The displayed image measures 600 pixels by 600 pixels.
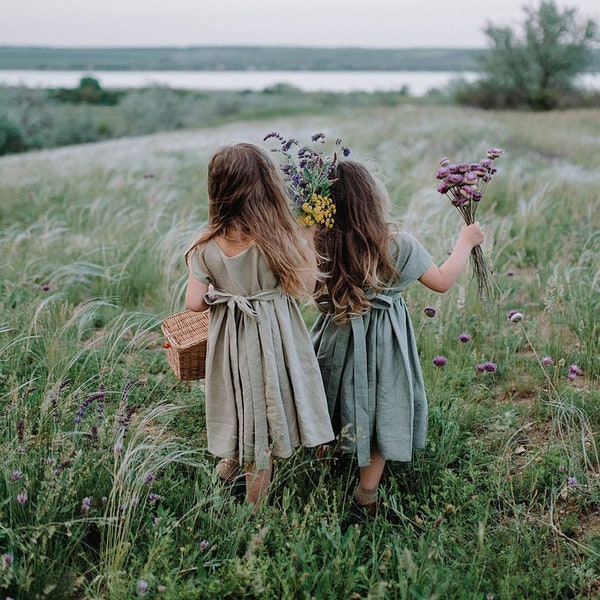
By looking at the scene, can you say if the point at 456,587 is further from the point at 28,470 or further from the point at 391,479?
the point at 28,470

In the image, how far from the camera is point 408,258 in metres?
2.75

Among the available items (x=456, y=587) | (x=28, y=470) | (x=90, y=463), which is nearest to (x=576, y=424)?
(x=456, y=587)

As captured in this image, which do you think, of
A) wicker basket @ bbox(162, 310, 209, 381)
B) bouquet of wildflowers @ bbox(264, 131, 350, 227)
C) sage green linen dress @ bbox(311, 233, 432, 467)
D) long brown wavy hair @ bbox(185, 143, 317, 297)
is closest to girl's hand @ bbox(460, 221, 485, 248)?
sage green linen dress @ bbox(311, 233, 432, 467)

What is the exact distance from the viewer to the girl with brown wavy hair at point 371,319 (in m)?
2.73

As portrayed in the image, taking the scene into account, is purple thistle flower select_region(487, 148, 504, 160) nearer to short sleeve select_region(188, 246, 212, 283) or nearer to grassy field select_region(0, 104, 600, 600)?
grassy field select_region(0, 104, 600, 600)

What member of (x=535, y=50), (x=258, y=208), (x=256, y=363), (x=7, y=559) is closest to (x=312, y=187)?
(x=258, y=208)

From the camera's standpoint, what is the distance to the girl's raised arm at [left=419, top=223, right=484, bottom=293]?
277cm

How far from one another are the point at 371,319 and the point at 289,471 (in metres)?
0.77

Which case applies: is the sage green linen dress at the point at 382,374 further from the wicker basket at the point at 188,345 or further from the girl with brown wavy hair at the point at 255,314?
the wicker basket at the point at 188,345

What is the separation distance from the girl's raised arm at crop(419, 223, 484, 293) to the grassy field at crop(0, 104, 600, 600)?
26.8 inches

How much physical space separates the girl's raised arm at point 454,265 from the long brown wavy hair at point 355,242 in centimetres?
17

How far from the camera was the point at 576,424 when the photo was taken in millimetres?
3330

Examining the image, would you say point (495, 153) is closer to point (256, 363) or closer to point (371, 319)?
point (371, 319)

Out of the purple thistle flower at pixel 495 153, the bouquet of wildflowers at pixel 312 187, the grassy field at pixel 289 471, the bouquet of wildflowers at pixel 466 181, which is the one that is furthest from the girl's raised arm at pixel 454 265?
the grassy field at pixel 289 471
